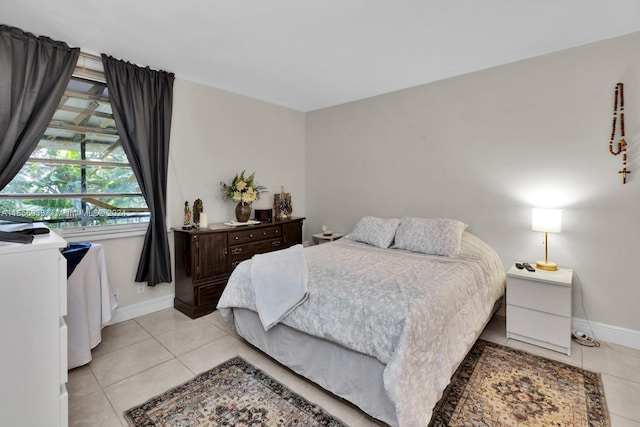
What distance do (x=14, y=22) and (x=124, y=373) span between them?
270cm

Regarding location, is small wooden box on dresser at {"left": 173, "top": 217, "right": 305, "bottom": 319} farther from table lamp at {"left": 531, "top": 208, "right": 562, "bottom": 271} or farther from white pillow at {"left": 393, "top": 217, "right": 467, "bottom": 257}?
table lamp at {"left": 531, "top": 208, "right": 562, "bottom": 271}

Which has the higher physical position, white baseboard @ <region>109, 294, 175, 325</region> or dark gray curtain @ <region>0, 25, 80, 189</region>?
dark gray curtain @ <region>0, 25, 80, 189</region>

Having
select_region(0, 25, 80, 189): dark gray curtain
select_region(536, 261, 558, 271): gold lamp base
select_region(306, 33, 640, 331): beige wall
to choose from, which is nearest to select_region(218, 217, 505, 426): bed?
select_region(536, 261, 558, 271): gold lamp base

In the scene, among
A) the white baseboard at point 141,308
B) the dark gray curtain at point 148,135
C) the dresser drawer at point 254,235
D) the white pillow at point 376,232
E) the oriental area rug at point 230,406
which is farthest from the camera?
the dresser drawer at point 254,235

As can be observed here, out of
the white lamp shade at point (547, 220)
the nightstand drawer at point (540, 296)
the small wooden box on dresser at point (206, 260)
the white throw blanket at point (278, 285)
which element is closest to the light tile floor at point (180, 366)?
the small wooden box on dresser at point (206, 260)

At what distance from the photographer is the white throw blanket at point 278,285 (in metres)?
2.09

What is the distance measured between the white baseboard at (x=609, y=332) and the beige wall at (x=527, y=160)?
47 millimetres

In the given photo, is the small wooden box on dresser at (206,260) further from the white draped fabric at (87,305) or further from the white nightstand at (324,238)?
the white nightstand at (324,238)

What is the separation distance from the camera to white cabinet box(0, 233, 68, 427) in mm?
1237

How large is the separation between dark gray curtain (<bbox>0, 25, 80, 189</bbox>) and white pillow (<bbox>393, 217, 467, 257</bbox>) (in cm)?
336

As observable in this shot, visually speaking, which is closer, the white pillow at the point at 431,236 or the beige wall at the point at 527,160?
the beige wall at the point at 527,160

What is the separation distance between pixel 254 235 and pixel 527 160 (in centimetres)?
299

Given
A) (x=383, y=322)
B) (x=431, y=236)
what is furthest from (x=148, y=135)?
(x=431, y=236)

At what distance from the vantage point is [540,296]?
2.52m
